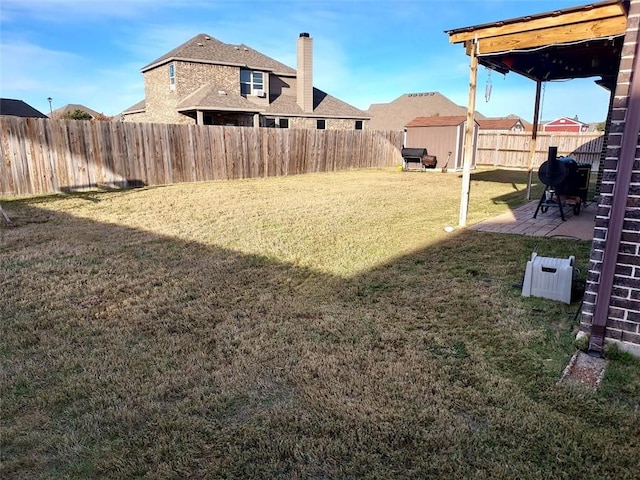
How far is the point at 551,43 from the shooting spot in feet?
15.6

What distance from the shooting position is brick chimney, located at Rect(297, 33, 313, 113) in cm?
2238

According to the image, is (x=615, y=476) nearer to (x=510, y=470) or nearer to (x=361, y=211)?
(x=510, y=470)

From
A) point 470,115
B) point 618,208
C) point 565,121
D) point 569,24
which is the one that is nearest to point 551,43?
point 569,24

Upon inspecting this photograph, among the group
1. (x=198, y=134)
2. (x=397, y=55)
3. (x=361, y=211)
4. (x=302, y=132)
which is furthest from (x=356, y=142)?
(x=361, y=211)

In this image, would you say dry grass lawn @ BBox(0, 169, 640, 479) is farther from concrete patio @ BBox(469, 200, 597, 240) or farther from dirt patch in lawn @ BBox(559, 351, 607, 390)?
concrete patio @ BBox(469, 200, 597, 240)

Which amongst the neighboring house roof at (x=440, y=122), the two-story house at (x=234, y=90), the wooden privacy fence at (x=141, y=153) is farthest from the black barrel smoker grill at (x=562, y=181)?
A: the two-story house at (x=234, y=90)

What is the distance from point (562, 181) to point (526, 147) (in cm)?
1385

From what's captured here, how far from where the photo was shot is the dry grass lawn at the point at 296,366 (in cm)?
178

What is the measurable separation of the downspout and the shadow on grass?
24 cm

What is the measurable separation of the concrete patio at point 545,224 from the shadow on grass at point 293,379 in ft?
5.84

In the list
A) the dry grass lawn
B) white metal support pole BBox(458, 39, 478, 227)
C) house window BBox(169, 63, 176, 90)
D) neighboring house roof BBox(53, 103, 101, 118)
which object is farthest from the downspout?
neighboring house roof BBox(53, 103, 101, 118)

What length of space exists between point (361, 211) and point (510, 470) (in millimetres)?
6296

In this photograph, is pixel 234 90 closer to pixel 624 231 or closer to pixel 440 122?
pixel 440 122

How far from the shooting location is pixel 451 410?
207 cm
